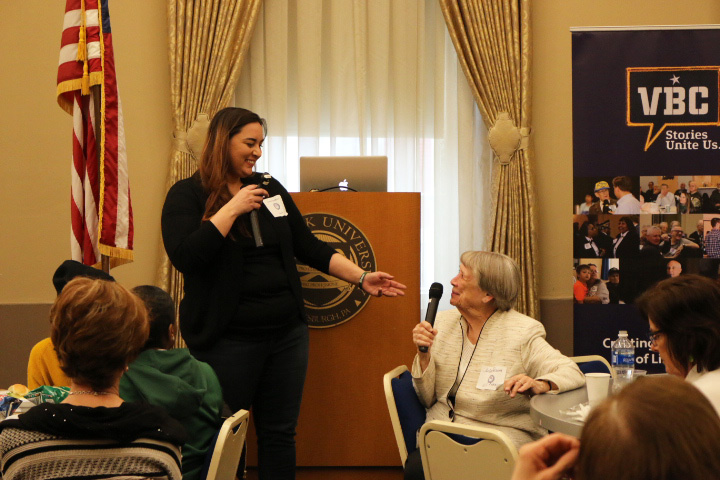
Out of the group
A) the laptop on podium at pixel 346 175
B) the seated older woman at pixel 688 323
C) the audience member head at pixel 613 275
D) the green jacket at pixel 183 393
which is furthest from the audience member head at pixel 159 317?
the audience member head at pixel 613 275

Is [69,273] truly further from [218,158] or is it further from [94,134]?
[94,134]

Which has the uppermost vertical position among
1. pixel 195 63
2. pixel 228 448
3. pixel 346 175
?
pixel 195 63

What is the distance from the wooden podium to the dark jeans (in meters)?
0.48

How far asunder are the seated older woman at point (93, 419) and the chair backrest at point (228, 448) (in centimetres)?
37

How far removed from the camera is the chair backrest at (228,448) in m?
1.96

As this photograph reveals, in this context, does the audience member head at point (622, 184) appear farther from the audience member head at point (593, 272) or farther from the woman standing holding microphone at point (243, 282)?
the woman standing holding microphone at point (243, 282)

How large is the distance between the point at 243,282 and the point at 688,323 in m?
1.59

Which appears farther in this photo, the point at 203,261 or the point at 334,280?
the point at 334,280

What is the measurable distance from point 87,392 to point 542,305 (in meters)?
3.65

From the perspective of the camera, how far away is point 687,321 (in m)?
1.92

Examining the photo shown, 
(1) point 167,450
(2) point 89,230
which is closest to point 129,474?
(1) point 167,450

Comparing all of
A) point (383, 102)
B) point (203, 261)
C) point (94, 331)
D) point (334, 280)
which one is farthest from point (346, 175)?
point (94, 331)

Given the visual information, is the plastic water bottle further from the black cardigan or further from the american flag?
the american flag

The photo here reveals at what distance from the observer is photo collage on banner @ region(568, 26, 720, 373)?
12.1ft
